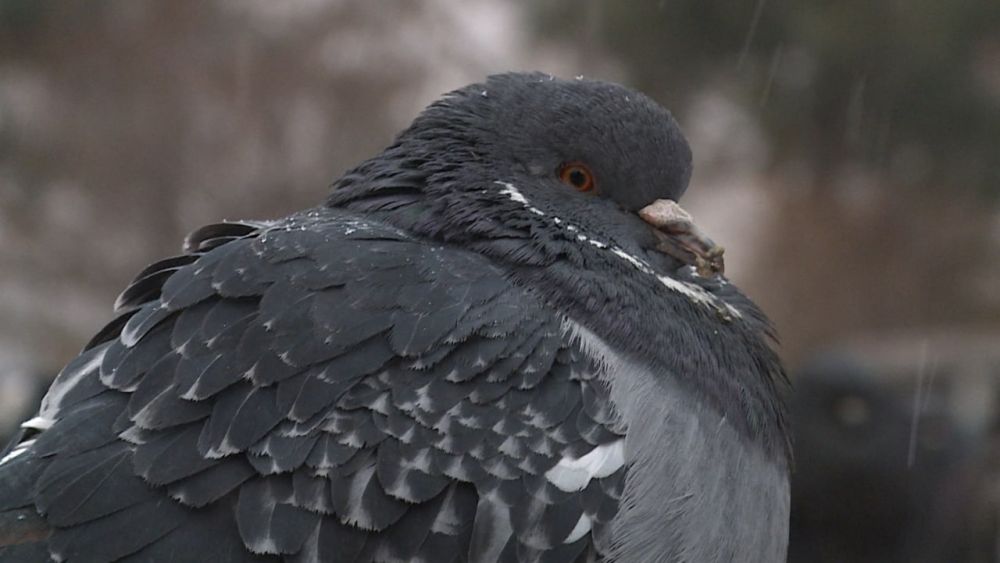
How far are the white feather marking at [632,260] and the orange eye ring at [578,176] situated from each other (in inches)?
7.8

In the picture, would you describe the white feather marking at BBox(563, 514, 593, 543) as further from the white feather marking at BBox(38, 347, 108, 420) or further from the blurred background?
the blurred background

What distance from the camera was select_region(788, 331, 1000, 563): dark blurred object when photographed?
7820mm

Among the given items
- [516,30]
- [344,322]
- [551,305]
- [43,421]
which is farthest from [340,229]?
[516,30]

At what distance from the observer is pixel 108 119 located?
1548cm

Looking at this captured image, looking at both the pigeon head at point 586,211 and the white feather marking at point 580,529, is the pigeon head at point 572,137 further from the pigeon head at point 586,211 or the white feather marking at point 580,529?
the white feather marking at point 580,529

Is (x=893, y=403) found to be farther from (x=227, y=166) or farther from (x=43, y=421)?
(x=227, y=166)

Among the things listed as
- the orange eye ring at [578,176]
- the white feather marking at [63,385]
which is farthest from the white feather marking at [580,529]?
the white feather marking at [63,385]

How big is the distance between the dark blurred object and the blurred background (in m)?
4.73

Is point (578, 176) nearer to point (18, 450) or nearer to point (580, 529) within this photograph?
point (580, 529)

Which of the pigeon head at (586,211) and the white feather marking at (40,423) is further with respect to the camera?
the pigeon head at (586,211)

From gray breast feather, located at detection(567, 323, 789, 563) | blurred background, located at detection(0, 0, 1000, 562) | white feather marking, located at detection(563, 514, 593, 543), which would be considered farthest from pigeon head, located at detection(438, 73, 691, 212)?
blurred background, located at detection(0, 0, 1000, 562)

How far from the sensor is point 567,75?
1457cm

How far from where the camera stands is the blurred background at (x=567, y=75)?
14086mm

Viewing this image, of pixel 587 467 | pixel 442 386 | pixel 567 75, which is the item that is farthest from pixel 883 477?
pixel 567 75
